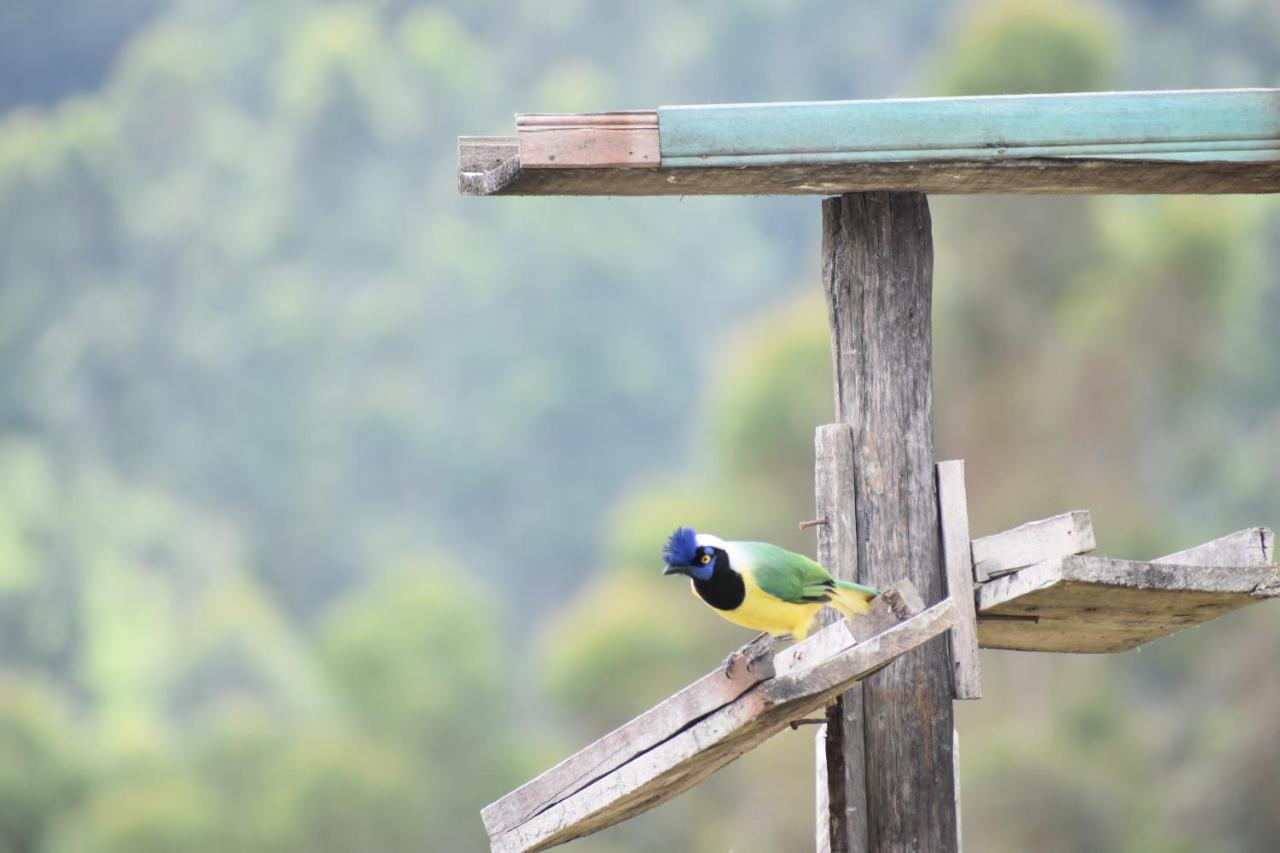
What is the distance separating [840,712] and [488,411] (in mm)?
45312

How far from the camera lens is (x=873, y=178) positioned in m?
4.78

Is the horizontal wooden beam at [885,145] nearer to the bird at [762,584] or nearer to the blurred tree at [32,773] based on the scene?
the bird at [762,584]

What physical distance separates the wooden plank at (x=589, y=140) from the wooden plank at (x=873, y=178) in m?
0.03

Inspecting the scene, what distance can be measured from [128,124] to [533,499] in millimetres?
19702

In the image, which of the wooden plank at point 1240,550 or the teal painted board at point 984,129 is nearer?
the teal painted board at point 984,129

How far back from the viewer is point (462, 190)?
4.57m

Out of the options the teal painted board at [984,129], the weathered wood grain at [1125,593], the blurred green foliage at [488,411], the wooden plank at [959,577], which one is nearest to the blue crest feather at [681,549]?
the wooden plank at [959,577]

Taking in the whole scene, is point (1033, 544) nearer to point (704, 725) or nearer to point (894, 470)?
point (894, 470)

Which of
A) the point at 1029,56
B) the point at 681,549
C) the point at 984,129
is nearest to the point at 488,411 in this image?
the point at 1029,56

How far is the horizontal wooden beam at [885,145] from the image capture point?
4523 millimetres

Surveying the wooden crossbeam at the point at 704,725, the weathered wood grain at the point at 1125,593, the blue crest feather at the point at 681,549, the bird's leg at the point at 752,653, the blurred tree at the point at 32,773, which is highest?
the blurred tree at the point at 32,773

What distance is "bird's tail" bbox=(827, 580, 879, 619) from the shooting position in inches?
192

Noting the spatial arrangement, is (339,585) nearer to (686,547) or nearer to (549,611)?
(549,611)

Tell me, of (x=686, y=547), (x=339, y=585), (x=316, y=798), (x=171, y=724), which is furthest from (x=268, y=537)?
(x=686, y=547)
